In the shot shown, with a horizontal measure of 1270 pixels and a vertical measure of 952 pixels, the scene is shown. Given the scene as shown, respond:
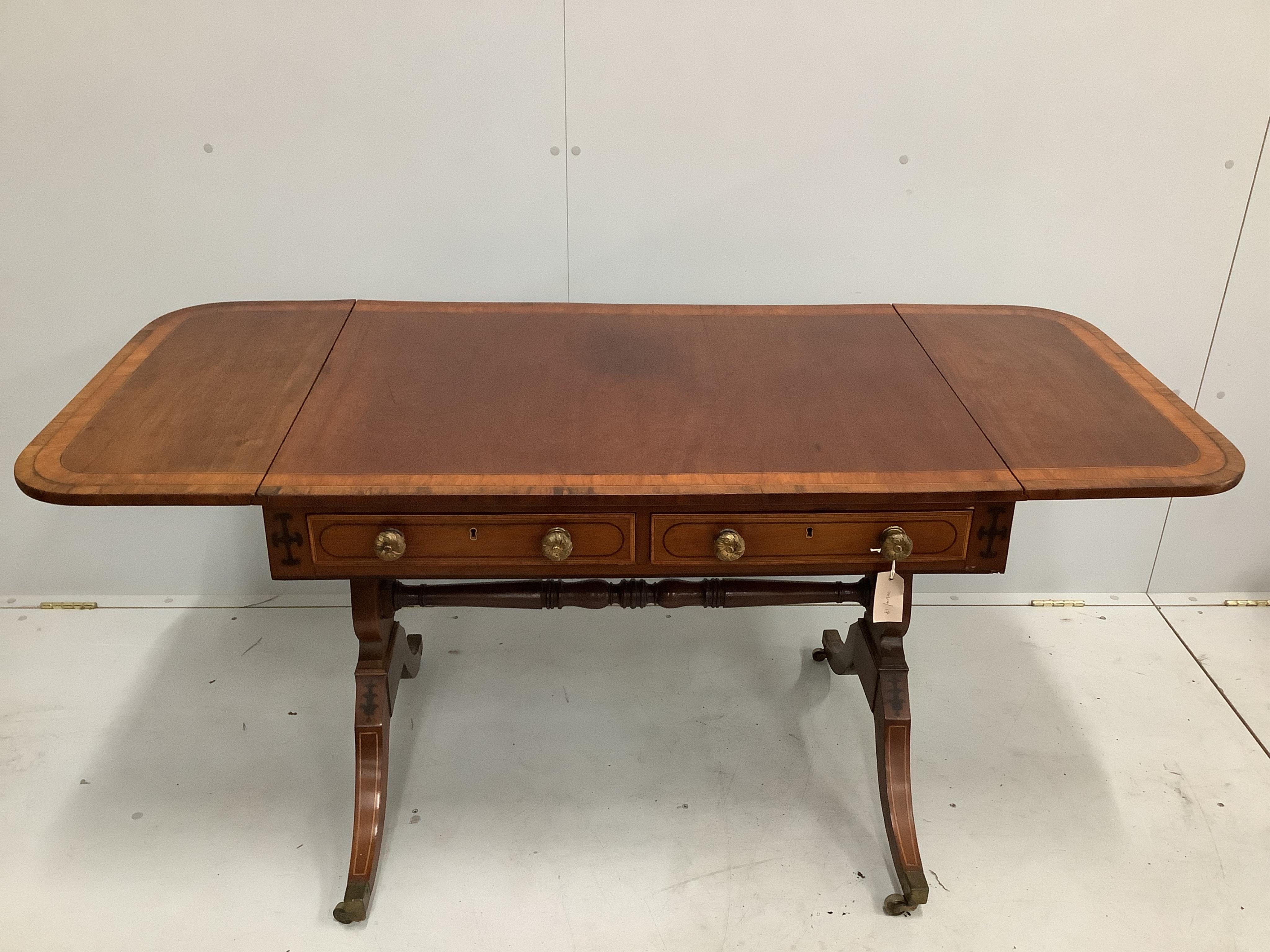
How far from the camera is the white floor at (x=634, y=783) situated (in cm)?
189

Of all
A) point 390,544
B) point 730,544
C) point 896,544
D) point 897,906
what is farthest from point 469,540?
point 897,906

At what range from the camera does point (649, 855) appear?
202 cm

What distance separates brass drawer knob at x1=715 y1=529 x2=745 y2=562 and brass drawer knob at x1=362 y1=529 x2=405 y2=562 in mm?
505

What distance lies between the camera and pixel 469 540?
161cm

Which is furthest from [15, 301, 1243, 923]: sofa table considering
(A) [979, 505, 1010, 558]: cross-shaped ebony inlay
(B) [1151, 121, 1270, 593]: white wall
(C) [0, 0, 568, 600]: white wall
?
(B) [1151, 121, 1270, 593]: white wall

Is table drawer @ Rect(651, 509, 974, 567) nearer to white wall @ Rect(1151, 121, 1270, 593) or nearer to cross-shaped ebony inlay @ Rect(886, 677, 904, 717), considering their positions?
cross-shaped ebony inlay @ Rect(886, 677, 904, 717)

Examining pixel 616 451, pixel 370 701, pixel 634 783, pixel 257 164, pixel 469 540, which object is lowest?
pixel 634 783

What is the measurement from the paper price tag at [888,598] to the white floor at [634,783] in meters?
0.53

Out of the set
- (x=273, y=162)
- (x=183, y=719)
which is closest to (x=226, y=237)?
(x=273, y=162)

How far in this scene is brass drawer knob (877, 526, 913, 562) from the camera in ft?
5.29

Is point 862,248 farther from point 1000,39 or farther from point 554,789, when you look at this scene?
point 554,789

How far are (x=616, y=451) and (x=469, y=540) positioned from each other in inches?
10.9

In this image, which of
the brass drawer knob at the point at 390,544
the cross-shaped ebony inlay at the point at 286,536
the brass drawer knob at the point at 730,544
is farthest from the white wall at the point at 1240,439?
the cross-shaped ebony inlay at the point at 286,536

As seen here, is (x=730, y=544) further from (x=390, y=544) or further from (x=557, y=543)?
(x=390, y=544)
